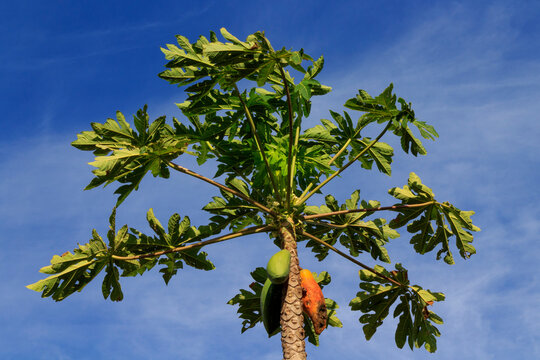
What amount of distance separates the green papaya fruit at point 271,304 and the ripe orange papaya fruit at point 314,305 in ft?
1.14

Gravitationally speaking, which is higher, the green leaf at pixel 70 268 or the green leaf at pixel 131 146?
the green leaf at pixel 131 146

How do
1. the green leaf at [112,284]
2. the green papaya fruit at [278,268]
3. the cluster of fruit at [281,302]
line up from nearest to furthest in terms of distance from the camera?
1. the green papaya fruit at [278,268]
2. the cluster of fruit at [281,302]
3. the green leaf at [112,284]

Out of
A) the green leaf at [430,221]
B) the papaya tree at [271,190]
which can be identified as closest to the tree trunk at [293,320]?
the papaya tree at [271,190]

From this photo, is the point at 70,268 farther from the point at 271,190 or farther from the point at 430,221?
the point at 430,221

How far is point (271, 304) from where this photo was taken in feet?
23.6

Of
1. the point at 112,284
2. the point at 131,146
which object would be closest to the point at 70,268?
the point at 112,284

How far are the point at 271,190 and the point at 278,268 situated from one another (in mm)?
1759

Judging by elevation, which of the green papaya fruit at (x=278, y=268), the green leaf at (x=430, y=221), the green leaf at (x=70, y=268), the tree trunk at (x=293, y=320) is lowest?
the tree trunk at (x=293, y=320)

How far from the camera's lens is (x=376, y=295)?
356 inches

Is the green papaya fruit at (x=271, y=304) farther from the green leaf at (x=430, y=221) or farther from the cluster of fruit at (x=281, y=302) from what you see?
the green leaf at (x=430, y=221)

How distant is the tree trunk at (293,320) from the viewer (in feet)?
22.2

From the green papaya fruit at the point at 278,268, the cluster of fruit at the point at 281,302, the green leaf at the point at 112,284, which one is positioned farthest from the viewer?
the green leaf at the point at 112,284

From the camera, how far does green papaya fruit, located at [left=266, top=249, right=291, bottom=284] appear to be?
670cm

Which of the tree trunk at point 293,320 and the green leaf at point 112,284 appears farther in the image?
the green leaf at point 112,284
